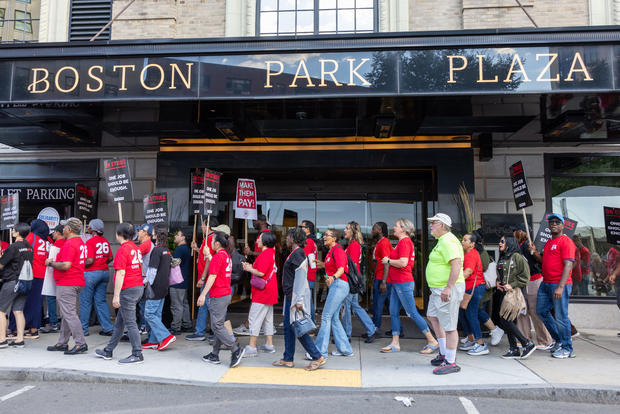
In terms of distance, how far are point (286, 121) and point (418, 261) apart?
441 centimetres

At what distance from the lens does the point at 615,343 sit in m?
7.93

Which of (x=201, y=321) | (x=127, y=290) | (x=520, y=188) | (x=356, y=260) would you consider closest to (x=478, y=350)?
(x=356, y=260)

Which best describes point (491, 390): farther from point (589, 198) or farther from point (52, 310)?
point (52, 310)

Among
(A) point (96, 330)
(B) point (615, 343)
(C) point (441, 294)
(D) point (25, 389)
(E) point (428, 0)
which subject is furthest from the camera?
(E) point (428, 0)

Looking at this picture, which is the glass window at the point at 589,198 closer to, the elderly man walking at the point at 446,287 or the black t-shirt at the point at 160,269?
the elderly man walking at the point at 446,287

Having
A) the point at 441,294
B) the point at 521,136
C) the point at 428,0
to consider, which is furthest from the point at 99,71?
the point at 521,136

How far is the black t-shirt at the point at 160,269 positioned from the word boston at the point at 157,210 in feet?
6.64

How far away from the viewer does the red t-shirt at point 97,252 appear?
7.71 metres

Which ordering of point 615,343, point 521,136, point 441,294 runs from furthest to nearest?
point 521,136 < point 615,343 < point 441,294

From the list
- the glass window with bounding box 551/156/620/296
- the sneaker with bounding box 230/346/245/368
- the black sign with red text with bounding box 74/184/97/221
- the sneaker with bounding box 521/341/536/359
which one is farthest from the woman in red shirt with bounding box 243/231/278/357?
the glass window with bounding box 551/156/620/296

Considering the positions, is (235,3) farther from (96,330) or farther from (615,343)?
(615,343)

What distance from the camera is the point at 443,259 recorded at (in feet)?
19.3

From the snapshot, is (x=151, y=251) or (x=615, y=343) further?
(x=615, y=343)

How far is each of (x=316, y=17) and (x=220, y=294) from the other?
715 centimetres
